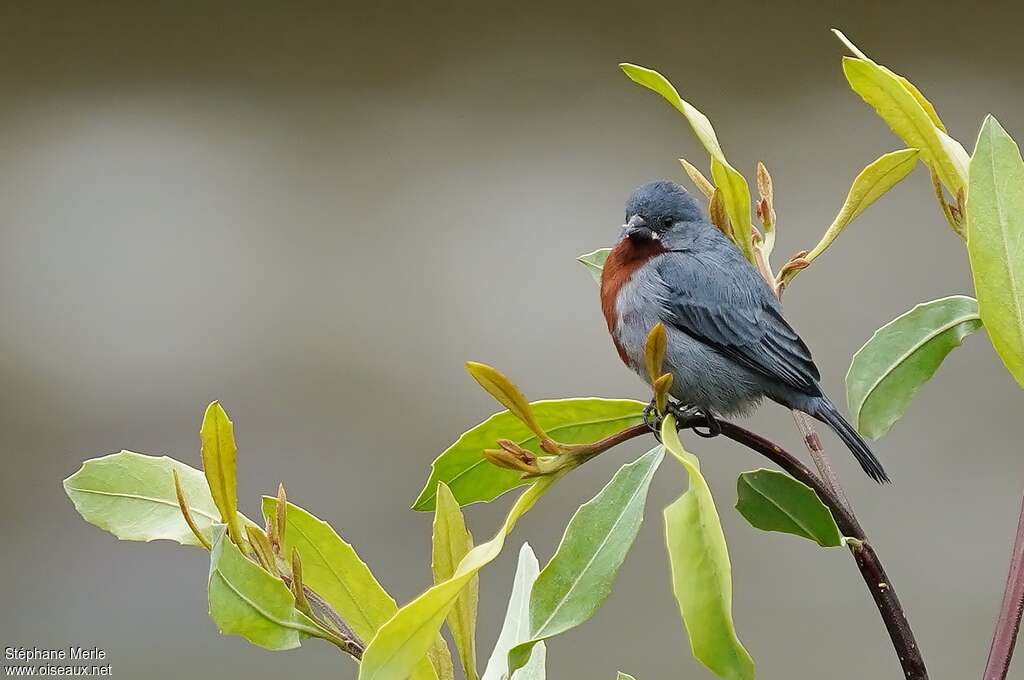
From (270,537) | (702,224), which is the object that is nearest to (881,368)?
(270,537)

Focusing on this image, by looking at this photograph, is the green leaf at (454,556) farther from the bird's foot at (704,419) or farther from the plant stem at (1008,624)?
the plant stem at (1008,624)

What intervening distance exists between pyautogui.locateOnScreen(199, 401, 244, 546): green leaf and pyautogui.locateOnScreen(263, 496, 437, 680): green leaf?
5 cm

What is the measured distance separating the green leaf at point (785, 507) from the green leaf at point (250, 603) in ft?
0.75

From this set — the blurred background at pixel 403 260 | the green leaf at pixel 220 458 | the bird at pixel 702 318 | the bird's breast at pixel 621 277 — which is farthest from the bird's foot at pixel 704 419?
the blurred background at pixel 403 260

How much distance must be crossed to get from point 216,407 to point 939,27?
326 cm

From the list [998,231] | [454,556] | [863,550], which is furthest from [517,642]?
[998,231]

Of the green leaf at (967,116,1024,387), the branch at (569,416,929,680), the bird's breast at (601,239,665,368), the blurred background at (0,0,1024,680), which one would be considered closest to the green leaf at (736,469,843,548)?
the branch at (569,416,929,680)

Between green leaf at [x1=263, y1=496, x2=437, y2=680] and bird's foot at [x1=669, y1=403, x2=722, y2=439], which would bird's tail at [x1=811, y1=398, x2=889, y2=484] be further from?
green leaf at [x1=263, y1=496, x2=437, y2=680]

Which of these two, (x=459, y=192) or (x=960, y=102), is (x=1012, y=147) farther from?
(x=960, y=102)

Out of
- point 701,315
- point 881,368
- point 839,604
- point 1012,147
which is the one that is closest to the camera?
point 1012,147

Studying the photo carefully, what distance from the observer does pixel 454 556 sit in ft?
1.61

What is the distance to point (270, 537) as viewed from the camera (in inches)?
19.0

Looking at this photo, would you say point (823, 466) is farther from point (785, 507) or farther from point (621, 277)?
point (621, 277)

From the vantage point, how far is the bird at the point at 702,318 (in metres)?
0.92
